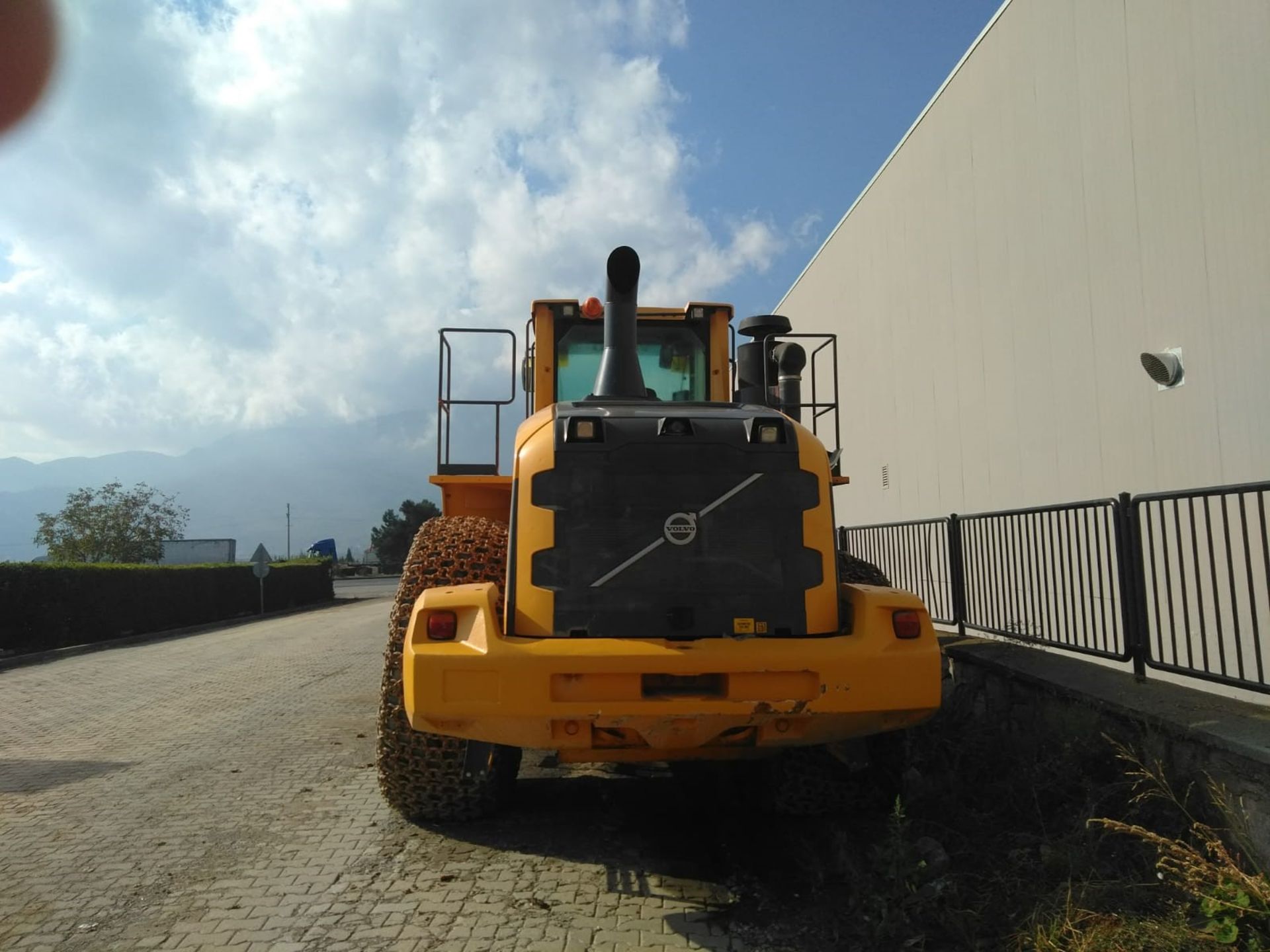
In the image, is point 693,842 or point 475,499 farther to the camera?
point 475,499

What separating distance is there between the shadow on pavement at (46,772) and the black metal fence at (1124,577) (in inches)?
253

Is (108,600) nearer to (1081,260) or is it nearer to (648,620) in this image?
(1081,260)

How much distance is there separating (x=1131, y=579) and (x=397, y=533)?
87988 mm

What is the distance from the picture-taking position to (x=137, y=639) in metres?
21.0

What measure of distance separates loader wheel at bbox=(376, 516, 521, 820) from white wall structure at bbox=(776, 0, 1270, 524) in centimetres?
563

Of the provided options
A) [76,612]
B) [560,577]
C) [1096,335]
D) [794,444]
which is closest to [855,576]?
[794,444]

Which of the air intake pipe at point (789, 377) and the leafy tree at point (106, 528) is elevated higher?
the leafy tree at point (106, 528)

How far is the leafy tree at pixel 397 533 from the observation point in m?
85.2

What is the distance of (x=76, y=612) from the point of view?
19.3 metres

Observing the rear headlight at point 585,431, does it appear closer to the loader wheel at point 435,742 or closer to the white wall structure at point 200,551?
the loader wheel at point 435,742

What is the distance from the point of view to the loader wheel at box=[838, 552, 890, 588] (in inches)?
201

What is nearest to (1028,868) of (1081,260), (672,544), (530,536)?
(672,544)

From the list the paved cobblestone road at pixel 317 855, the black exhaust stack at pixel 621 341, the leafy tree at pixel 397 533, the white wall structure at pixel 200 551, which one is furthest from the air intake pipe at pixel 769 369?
the leafy tree at pixel 397 533

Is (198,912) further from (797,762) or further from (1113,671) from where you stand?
(1113,671)
